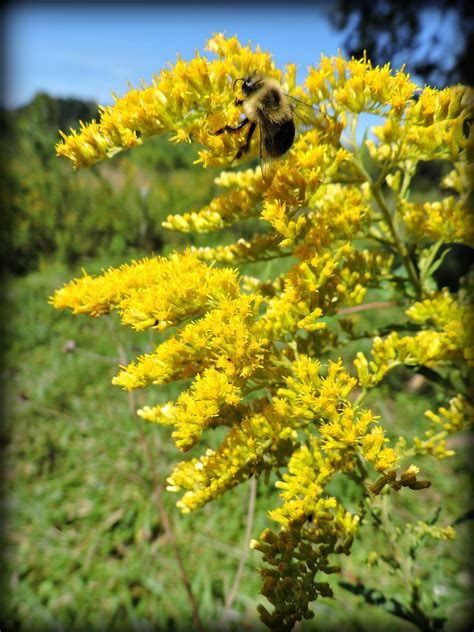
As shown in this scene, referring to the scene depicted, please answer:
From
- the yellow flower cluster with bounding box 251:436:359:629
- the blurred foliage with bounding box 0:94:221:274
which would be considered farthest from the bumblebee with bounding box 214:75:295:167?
the blurred foliage with bounding box 0:94:221:274

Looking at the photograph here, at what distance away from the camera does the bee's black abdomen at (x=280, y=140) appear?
55.4 inches

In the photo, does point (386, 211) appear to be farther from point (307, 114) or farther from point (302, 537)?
point (302, 537)

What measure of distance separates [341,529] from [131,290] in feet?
3.06

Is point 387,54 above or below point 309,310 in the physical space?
above

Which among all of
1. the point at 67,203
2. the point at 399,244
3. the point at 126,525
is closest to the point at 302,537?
the point at 399,244

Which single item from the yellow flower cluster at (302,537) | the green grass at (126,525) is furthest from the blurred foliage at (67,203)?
the yellow flower cluster at (302,537)

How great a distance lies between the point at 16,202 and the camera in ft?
31.2

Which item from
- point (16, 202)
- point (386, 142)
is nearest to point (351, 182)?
point (386, 142)

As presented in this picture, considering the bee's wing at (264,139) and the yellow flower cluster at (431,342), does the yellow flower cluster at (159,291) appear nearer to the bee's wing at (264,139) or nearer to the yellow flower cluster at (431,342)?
the bee's wing at (264,139)

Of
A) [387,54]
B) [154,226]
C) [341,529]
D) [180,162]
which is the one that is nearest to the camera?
[341,529]

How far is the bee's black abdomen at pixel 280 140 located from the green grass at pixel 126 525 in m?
1.28

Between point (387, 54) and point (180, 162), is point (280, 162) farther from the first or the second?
point (180, 162)

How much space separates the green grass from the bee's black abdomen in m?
1.28

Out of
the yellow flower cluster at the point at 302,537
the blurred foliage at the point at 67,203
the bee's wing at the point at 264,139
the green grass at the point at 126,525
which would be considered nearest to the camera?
the yellow flower cluster at the point at 302,537
